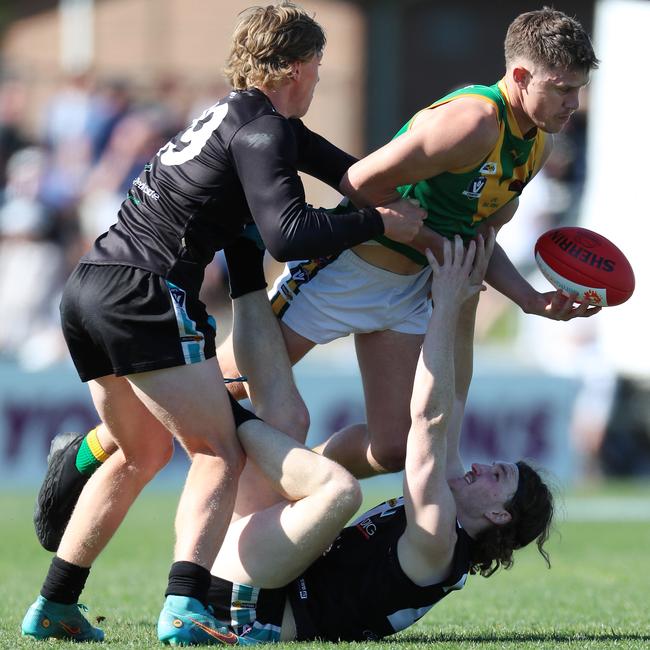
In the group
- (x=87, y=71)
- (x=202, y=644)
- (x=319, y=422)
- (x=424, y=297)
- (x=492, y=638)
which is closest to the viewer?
(x=202, y=644)

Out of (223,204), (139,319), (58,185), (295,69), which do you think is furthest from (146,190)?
(58,185)

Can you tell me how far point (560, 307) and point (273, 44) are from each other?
1608mm

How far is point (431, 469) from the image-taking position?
4.46 metres

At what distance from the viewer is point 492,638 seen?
186 inches

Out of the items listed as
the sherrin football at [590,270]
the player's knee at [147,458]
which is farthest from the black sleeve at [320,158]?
the player's knee at [147,458]

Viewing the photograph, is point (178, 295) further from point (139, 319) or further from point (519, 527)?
point (519, 527)

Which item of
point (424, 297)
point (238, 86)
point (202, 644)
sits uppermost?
point (238, 86)

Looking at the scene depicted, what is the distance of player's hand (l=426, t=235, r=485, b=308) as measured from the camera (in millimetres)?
4688

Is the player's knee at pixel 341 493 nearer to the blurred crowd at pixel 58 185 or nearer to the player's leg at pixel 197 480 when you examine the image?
the player's leg at pixel 197 480

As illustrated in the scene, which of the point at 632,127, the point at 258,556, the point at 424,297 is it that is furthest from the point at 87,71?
the point at 258,556

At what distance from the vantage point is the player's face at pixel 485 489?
4699 mm

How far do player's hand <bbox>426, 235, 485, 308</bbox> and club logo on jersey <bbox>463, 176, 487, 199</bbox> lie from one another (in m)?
0.24

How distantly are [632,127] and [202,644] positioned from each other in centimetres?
1050

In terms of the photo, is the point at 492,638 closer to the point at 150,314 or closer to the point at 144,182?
the point at 150,314
